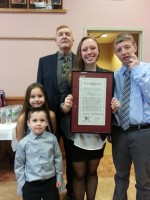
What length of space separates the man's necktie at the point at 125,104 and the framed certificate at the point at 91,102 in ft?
0.29

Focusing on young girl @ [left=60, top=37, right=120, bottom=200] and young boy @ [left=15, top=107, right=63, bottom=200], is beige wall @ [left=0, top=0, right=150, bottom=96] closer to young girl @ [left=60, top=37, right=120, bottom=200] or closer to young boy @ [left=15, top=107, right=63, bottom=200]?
young girl @ [left=60, top=37, right=120, bottom=200]

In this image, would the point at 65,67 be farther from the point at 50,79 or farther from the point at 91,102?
the point at 91,102

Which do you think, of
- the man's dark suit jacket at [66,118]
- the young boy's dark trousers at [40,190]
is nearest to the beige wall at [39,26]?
the man's dark suit jacket at [66,118]

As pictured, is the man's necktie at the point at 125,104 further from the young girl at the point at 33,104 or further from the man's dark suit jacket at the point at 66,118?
the young girl at the point at 33,104

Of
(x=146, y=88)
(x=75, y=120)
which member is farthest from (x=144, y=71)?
(x=75, y=120)

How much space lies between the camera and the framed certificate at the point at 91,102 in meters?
1.59

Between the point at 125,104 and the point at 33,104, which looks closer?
the point at 125,104

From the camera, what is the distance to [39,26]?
3.54 m

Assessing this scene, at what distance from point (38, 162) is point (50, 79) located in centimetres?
66

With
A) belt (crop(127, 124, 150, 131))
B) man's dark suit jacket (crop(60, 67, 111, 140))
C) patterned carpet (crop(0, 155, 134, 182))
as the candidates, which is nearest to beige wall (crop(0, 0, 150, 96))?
patterned carpet (crop(0, 155, 134, 182))

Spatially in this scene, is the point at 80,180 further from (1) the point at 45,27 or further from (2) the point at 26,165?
(1) the point at 45,27

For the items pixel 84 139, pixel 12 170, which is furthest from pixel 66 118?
pixel 12 170

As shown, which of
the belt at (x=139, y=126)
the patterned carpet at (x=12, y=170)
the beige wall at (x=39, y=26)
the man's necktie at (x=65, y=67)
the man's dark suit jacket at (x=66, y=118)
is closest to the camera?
the belt at (x=139, y=126)

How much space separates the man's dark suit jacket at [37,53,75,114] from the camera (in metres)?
1.92
